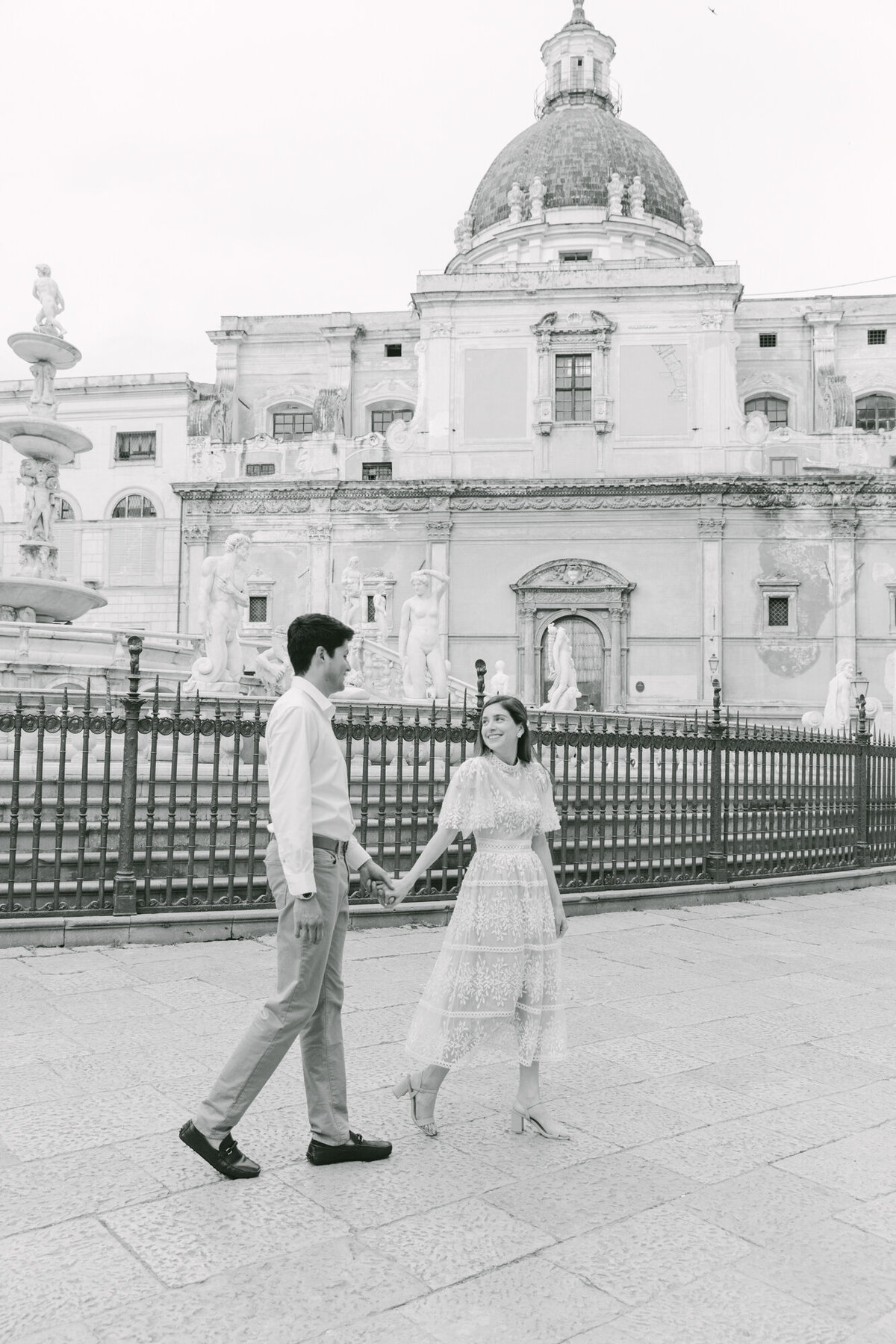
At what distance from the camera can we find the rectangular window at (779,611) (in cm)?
3136

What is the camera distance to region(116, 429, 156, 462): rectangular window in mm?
37438

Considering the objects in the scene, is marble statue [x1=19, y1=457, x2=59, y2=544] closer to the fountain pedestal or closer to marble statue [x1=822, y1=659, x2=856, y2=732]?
the fountain pedestal

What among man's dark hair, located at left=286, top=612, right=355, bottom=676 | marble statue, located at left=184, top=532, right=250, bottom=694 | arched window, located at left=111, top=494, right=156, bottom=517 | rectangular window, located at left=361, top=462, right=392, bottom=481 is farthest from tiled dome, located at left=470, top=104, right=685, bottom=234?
man's dark hair, located at left=286, top=612, right=355, bottom=676

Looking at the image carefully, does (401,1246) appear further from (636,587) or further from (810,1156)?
(636,587)

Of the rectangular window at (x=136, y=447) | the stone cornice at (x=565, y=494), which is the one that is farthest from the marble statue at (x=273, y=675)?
the rectangular window at (x=136, y=447)

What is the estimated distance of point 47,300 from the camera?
1680 centimetres

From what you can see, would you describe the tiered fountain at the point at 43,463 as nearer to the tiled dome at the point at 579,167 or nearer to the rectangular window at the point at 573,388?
the rectangular window at the point at 573,388

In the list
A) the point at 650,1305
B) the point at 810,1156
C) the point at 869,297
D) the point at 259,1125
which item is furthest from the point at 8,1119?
the point at 869,297

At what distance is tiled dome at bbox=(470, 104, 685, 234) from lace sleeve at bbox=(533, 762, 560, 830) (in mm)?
38335

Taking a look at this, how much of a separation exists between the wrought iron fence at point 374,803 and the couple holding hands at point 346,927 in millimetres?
3429

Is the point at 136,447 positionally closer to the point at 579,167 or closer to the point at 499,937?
the point at 579,167

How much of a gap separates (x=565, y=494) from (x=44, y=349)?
722 inches

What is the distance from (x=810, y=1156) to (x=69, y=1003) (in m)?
3.66

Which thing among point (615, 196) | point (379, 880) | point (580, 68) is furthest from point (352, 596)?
point (580, 68)
